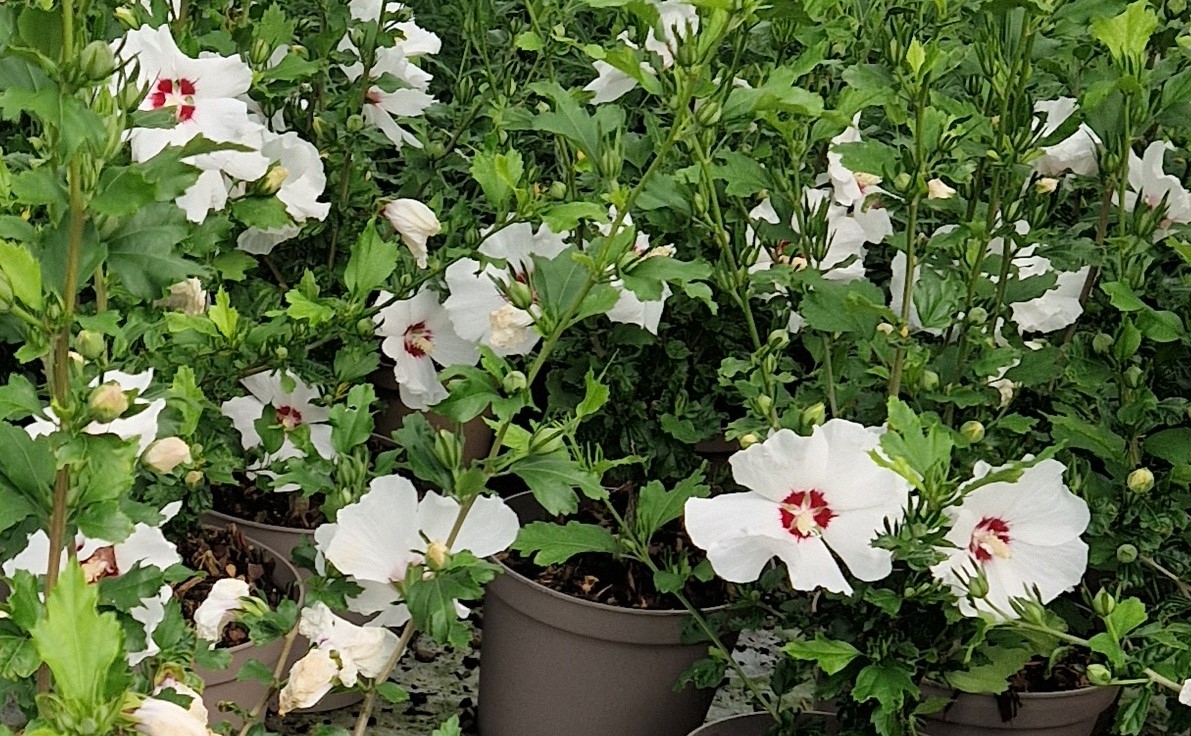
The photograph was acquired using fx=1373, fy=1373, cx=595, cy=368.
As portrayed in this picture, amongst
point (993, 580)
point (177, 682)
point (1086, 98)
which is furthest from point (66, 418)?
point (1086, 98)

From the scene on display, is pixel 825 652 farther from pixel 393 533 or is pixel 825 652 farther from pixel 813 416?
pixel 393 533

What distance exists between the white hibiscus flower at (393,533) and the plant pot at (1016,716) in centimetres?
53

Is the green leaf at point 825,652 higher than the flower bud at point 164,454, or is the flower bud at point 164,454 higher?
the flower bud at point 164,454

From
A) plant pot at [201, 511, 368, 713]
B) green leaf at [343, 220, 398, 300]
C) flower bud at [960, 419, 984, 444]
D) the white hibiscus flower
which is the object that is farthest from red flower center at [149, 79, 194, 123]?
flower bud at [960, 419, 984, 444]

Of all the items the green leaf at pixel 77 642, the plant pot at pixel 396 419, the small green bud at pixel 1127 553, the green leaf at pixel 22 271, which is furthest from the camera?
the plant pot at pixel 396 419

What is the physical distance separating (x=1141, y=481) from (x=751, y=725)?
0.48 metres

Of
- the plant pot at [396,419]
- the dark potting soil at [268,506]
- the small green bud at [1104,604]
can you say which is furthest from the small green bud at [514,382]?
the plant pot at [396,419]

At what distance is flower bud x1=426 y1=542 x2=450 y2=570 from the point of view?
1060mm

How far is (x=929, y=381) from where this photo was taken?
1245mm

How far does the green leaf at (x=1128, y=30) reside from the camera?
3.89 feet

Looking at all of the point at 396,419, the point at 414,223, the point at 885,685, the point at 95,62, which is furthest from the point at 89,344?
the point at 396,419

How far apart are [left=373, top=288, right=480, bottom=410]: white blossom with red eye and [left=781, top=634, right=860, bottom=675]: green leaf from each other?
54cm

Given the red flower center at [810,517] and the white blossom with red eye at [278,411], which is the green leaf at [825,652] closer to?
the red flower center at [810,517]

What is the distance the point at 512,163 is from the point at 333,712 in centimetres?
73
